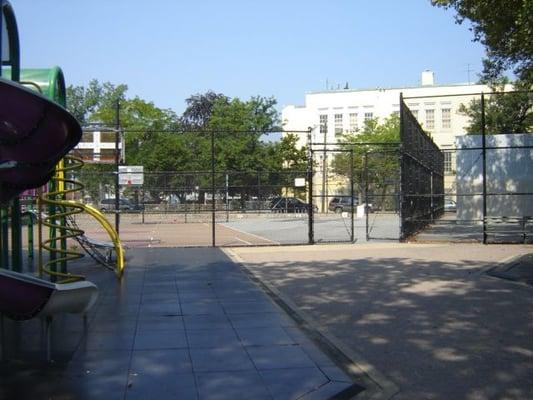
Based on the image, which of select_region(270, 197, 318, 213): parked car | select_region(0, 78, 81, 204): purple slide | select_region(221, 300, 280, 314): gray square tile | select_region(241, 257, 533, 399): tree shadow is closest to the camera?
select_region(0, 78, 81, 204): purple slide

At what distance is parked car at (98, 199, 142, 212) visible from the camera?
26.8 metres

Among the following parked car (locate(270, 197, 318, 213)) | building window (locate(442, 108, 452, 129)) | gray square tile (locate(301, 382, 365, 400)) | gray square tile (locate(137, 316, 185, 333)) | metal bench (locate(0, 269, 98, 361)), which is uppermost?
building window (locate(442, 108, 452, 129))

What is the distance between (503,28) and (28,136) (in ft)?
40.9

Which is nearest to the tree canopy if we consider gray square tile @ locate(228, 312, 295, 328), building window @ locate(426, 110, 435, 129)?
gray square tile @ locate(228, 312, 295, 328)

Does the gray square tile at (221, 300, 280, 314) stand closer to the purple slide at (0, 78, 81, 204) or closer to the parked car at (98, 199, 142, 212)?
the purple slide at (0, 78, 81, 204)

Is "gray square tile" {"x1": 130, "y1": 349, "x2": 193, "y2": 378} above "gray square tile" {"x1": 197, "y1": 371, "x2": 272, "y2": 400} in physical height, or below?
above

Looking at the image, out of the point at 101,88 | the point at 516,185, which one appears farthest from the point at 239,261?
the point at 101,88

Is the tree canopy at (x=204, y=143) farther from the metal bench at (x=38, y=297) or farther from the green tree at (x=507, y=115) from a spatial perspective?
the metal bench at (x=38, y=297)

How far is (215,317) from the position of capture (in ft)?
27.6

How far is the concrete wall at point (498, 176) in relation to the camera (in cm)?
2914

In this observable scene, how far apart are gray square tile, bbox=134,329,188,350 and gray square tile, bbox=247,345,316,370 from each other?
831 mm

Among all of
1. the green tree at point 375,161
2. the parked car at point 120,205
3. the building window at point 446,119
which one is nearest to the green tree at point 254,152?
the green tree at point 375,161

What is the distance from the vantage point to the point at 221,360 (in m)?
6.32

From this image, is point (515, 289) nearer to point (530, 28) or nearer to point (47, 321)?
point (530, 28)
